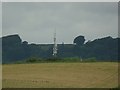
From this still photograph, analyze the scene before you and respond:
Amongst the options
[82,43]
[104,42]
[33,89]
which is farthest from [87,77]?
[82,43]

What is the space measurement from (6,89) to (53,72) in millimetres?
16349

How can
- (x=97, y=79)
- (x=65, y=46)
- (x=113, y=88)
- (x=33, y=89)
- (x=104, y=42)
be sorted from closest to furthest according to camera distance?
(x=33, y=89) < (x=113, y=88) < (x=97, y=79) < (x=104, y=42) < (x=65, y=46)

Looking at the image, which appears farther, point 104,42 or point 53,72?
point 104,42

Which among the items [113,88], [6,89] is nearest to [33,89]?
[6,89]

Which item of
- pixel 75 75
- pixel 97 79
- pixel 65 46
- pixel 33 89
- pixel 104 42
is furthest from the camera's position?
pixel 65 46

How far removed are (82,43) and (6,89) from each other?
94.7 m

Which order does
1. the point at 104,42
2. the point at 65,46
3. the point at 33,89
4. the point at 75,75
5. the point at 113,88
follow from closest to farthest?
1. the point at 33,89
2. the point at 113,88
3. the point at 75,75
4. the point at 104,42
5. the point at 65,46

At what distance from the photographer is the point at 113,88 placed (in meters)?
22.9

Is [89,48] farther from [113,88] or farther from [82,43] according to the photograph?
[113,88]

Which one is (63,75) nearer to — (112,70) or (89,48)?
(112,70)

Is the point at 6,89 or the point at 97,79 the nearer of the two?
the point at 6,89

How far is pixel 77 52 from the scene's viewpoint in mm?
112000

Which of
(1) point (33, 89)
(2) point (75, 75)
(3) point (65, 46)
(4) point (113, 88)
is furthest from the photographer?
(3) point (65, 46)

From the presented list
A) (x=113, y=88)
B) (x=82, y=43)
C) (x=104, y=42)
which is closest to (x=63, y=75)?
(x=113, y=88)
